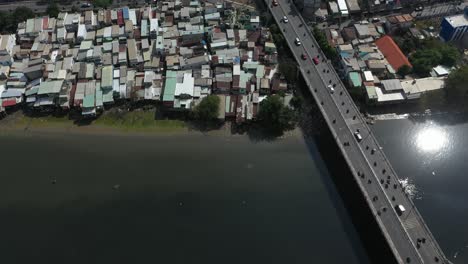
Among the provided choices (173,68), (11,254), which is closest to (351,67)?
(173,68)

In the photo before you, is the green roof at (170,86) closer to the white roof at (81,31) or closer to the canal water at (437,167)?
the white roof at (81,31)

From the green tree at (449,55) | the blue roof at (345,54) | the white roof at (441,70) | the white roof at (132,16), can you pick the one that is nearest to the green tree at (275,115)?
the blue roof at (345,54)

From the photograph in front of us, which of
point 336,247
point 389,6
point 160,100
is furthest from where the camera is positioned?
point 389,6

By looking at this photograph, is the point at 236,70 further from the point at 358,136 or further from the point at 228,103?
the point at 358,136

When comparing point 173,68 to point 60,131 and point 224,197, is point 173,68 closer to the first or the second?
point 60,131

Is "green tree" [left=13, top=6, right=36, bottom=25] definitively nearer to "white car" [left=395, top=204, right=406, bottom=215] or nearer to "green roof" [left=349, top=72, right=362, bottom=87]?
"green roof" [left=349, top=72, right=362, bottom=87]

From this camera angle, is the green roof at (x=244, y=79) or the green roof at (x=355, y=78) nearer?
the green roof at (x=355, y=78)
